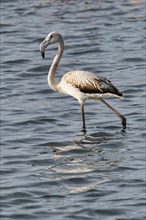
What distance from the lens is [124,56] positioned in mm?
24219

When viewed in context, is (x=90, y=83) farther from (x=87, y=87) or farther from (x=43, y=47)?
(x=43, y=47)

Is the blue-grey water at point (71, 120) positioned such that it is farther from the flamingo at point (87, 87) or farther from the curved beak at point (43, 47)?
the curved beak at point (43, 47)

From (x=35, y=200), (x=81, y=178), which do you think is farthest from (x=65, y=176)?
(x=35, y=200)

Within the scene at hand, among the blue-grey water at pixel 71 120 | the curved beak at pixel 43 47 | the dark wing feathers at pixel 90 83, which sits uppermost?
the curved beak at pixel 43 47

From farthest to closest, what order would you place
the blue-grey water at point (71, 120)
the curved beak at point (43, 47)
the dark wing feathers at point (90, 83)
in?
1. the curved beak at point (43, 47)
2. the dark wing feathers at point (90, 83)
3. the blue-grey water at point (71, 120)

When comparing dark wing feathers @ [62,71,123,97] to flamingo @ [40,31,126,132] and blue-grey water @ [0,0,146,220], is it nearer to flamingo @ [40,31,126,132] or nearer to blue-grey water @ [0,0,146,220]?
flamingo @ [40,31,126,132]

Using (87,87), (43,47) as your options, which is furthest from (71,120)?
(43,47)

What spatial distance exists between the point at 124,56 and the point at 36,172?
9165 mm

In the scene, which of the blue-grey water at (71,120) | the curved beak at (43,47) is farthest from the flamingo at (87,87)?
the blue-grey water at (71,120)

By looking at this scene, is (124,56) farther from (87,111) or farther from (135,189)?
(135,189)

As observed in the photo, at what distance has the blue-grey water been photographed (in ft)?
46.2

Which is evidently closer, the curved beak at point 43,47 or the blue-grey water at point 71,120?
the blue-grey water at point 71,120

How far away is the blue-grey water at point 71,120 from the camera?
554 inches

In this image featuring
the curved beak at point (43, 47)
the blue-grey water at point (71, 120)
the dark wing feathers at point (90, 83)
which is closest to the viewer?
the blue-grey water at point (71, 120)
